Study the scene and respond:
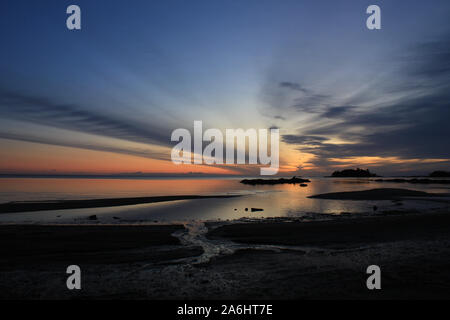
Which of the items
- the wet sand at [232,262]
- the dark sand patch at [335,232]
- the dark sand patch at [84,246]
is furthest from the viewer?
the dark sand patch at [335,232]

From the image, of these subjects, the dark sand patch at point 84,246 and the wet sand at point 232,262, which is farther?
the dark sand patch at point 84,246

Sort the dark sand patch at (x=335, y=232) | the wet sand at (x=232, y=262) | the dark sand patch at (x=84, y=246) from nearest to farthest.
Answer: the wet sand at (x=232, y=262), the dark sand patch at (x=84, y=246), the dark sand patch at (x=335, y=232)

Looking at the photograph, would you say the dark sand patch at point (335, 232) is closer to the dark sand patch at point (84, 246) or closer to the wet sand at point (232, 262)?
the wet sand at point (232, 262)

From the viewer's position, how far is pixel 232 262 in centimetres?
1180

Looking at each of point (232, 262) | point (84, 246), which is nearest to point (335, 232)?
point (232, 262)

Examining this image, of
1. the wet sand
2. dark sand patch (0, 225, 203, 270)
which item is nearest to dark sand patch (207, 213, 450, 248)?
the wet sand

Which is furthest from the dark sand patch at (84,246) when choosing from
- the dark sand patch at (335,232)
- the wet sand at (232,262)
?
the dark sand patch at (335,232)

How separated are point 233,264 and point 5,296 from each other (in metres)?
8.00

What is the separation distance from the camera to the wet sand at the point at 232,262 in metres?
8.62

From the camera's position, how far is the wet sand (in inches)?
340
